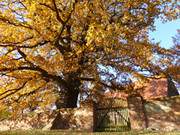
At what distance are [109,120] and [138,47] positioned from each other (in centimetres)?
498

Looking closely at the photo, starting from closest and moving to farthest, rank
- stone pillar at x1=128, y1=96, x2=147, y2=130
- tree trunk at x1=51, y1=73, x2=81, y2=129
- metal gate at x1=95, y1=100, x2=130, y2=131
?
stone pillar at x1=128, y1=96, x2=147, y2=130 < metal gate at x1=95, y1=100, x2=130, y2=131 < tree trunk at x1=51, y1=73, x2=81, y2=129

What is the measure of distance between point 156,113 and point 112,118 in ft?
12.5

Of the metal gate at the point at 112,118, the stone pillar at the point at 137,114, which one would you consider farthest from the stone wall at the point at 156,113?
the metal gate at the point at 112,118

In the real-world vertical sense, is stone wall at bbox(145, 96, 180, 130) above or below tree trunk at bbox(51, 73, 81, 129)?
below

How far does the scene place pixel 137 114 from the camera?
2211 centimetres

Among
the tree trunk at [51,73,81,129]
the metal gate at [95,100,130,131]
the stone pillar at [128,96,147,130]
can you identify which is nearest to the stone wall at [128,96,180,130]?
the stone pillar at [128,96,147,130]

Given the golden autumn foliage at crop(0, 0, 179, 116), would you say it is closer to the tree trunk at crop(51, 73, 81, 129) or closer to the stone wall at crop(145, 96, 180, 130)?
the tree trunk at crop(51, 73, 81, 129)

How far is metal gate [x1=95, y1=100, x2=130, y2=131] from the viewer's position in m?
23.5

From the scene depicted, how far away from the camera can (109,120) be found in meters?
24.0

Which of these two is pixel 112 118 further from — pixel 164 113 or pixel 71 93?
pixel 164 113

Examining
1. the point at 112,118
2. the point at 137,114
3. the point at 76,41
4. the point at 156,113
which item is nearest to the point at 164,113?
the point at 156,113

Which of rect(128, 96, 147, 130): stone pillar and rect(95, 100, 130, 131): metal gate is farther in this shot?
rect(95, 100, 130, 131): metal gate

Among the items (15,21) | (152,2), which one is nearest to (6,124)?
(15,21)

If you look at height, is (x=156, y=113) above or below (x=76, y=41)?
below
